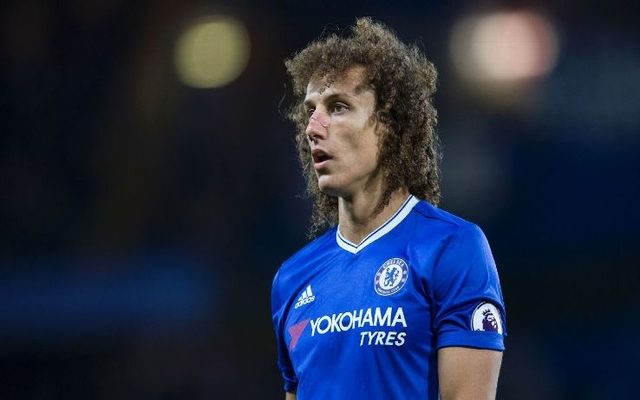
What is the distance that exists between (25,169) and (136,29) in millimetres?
1174

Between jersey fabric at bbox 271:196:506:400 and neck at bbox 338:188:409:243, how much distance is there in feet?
0.09

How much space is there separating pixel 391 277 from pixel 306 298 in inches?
12.9

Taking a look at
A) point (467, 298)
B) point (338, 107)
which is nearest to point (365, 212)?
point (338, 107)

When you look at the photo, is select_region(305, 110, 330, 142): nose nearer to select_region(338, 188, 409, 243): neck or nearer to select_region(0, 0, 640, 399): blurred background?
select_region(338, 188, 409, 243): neck

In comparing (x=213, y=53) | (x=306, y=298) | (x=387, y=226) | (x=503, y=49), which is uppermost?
(x=503, y=49)

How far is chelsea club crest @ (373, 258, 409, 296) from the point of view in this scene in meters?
Answer: 2.39

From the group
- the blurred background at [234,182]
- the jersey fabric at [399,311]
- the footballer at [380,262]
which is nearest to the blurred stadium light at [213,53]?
the blurred background at [234,182]

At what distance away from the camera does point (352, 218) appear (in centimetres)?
266

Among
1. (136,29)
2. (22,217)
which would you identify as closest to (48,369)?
(22,217)

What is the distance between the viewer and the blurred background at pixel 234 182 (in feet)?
18.1

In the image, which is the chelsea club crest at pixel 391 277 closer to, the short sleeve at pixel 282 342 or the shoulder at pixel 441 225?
the shoulder at pixel 441 225

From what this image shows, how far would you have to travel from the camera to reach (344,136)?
8.52 ft

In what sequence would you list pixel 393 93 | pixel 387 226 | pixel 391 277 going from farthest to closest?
pixel 393 93, pixel 387 226, pixel 391 277

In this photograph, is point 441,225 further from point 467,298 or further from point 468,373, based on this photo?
point 468,373
